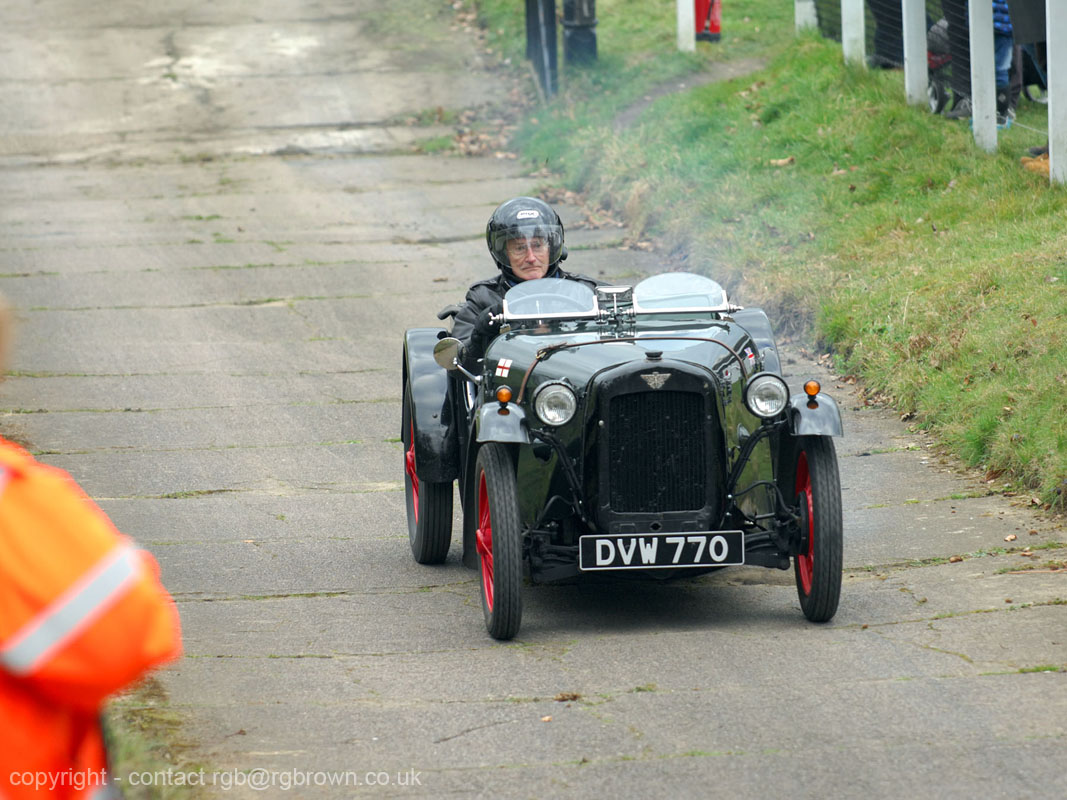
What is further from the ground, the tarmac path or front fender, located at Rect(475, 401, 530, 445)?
front fender, located at Rect(475, 401, 530, 445)

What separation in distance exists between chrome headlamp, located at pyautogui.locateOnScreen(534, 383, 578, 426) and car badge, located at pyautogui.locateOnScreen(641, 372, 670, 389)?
0.31 metres

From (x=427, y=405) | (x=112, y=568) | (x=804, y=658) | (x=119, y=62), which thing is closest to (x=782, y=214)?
(x=427, y=405)

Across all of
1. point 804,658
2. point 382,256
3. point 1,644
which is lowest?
point 382,256

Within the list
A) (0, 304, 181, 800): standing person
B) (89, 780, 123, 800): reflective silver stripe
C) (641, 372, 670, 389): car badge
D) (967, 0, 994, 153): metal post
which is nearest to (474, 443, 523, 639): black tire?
(641, 372, 670, 389): car badge

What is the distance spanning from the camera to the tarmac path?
453 cm

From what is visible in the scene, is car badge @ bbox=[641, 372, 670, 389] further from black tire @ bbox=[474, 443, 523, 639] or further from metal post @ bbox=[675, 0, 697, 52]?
metal post @ bbox=[675, 0, 697, 52]

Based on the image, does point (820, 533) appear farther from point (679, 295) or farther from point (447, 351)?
point (447, 351)

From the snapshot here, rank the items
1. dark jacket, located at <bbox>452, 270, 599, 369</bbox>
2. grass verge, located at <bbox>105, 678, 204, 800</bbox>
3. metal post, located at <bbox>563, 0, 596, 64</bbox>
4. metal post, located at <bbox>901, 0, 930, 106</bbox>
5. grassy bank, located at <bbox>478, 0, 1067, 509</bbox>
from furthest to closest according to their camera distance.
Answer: metal post, located at <bbox>563, 0, 596, 64</bbox>, metal post, located at <bbox>901, 0, 930, 106</bbox>, grassy bank, located at <bbox>478, 0, 1067, 509</bbox>, dark jacket, located at <bbox>452, 270, 599, 369</bbox>, grass verge, located at <bbox>105, 678, 204, 800</bbox>

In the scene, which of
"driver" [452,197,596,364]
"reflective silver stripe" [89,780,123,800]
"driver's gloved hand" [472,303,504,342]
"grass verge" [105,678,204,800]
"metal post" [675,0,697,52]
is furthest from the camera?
"metal post" [675,0,697,52]

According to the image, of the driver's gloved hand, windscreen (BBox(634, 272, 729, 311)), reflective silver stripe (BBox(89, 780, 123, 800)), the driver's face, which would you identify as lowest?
the driver's gloved hand

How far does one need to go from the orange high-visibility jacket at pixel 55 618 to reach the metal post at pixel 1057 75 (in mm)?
11001

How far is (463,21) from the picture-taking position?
2480 centimetres

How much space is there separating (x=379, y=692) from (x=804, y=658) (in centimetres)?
161

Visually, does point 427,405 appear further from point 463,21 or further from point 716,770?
point 463,21
